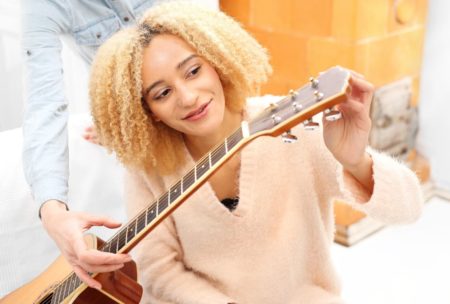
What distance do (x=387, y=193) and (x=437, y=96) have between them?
4.70ft

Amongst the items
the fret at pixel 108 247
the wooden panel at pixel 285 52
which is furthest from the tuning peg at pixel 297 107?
the wooden panel at pixel 285 52

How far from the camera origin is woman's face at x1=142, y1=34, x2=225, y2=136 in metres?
0.92

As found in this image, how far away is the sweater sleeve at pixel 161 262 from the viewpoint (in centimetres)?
108

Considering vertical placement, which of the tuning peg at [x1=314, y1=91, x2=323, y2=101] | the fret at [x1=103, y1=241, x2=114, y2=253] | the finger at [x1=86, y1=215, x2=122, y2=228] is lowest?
the fret at [x1=103, y1=241, x2=114, y2=253]

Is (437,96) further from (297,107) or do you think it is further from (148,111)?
(297,107)

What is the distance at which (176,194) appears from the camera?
2.79 ft

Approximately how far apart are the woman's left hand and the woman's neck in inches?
9.6

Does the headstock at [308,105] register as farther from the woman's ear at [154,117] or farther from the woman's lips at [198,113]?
the woman's ear at [154,117]

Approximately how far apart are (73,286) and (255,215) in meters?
0.38

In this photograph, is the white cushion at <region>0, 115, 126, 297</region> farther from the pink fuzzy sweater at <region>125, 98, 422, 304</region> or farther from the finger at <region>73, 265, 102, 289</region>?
the finger at <region>73, 265, 102, 289</region>

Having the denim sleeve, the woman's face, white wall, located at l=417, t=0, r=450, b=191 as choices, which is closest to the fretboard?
the woman's face

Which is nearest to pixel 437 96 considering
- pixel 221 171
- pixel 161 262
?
pixel 221 171

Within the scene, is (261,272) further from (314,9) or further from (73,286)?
(314,9)

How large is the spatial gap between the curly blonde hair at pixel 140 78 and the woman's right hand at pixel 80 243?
0.14 m
